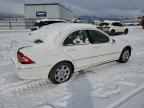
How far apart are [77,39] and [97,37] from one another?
0.89 meters

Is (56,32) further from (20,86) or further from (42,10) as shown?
(42,10)

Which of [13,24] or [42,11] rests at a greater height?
[42,11]

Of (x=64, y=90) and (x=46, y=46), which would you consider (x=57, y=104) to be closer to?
(x=64, y=90)

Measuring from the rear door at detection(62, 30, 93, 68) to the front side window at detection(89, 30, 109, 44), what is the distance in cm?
22

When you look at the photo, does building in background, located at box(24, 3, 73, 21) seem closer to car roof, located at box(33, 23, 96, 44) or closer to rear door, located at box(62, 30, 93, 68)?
car roof, located at box(33, 23, 96, 44)

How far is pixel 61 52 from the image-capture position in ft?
18.1

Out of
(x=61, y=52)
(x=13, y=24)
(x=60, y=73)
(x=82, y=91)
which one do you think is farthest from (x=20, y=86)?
(x=13, y=24)

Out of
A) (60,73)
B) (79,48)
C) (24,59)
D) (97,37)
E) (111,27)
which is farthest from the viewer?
(111,27)

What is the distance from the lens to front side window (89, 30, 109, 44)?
20.9 ft

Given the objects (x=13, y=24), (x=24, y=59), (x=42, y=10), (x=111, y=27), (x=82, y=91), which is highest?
(x=42, y=10)

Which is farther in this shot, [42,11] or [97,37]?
[42,11]

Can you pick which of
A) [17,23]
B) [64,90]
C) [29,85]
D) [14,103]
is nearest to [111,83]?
[64,90]

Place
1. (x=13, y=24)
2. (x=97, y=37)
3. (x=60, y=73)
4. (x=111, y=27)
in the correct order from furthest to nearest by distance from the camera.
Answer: (x=13, y=24)
(x=111, y=27)
(x=97, y=37)
(x=60, y=73)

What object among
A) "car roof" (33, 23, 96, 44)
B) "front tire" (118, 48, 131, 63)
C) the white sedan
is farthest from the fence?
the white sedan
